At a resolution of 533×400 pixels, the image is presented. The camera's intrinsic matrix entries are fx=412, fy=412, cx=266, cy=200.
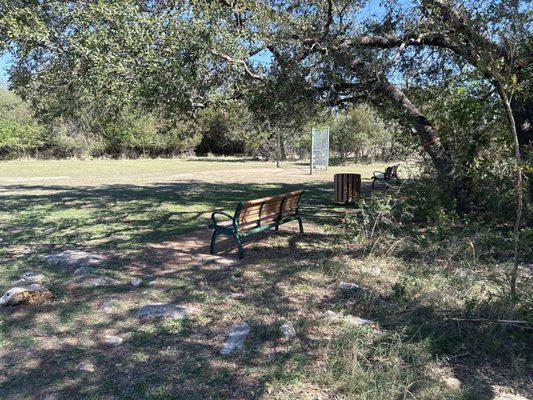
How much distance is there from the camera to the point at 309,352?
10.2 ft

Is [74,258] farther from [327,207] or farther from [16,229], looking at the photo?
[327,207]

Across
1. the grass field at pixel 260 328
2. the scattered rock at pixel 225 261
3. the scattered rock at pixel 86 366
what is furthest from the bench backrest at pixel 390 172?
the scattered rock at pixel 86 366

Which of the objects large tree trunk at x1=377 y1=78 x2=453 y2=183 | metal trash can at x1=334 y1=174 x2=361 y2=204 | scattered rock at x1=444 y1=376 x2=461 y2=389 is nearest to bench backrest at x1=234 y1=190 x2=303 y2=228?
large tree trunk at x1=377 y1=78 x2=453 y2=183

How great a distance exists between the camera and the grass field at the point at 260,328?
8.79ft

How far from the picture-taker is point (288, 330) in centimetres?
344

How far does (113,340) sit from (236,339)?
979 mm

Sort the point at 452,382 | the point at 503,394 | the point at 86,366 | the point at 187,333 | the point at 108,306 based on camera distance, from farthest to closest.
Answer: the point at 108,306
the point at 187,333
the point at 86,366
the point at 452,382
the point at 503,394

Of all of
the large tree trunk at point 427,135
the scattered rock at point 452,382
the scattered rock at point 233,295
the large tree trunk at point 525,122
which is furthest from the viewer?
the large tree trunk at point 427,135

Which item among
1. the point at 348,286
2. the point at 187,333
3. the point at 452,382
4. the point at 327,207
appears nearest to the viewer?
the point at 452,382

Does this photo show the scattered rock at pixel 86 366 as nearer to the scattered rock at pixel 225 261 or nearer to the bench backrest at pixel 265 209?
the scattered rock at pixel 225 261

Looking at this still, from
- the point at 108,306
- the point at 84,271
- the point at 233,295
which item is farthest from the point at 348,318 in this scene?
the point at 84,271

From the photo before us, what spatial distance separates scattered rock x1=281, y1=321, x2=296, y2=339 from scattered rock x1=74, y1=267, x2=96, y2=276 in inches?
106

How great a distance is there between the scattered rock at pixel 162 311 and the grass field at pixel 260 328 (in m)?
0.09

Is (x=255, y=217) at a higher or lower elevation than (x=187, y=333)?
higher
